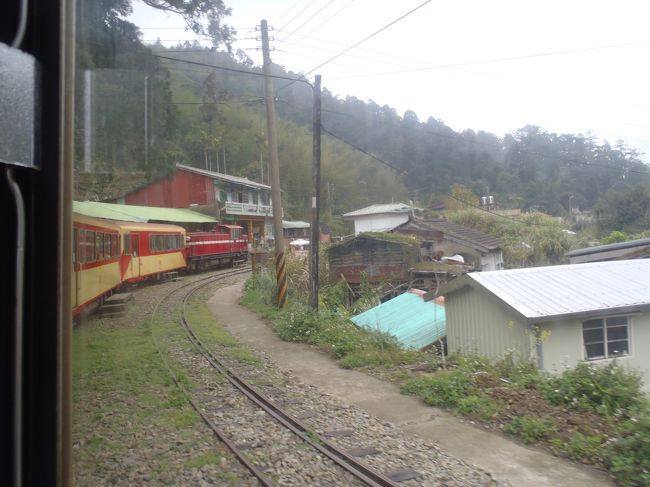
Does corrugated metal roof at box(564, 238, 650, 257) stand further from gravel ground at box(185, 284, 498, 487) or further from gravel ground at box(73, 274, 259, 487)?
gravel ground at box(73, 274, 259, 487)

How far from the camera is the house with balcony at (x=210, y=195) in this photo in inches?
101

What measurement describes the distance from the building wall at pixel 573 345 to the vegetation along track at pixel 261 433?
4325 millimetres

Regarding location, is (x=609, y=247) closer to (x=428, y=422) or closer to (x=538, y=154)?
(x=538, y=154)

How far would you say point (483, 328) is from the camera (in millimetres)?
9078

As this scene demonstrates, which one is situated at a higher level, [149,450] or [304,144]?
[304,144]

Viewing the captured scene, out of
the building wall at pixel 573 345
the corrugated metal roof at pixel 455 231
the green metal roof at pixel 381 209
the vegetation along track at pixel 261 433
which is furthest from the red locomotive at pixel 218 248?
the building wall at pixel 573 345

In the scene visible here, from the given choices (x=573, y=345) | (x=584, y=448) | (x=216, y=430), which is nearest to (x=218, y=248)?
(x=573, y=345)

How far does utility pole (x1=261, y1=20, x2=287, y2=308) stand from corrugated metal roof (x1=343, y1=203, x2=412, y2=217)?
256 inches

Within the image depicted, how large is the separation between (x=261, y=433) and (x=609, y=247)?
403 inches

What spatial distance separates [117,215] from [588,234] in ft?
39.1

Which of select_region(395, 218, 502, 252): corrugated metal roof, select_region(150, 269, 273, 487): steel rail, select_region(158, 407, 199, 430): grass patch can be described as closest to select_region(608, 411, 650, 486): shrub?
select_region(150, 269, 273, 487): steel rail

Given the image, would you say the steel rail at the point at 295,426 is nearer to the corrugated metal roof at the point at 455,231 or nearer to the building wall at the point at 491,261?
the corrugated metal roof at the point at 455,231

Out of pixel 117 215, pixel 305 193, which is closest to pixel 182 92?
pixel 117 215

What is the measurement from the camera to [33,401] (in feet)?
3.59
